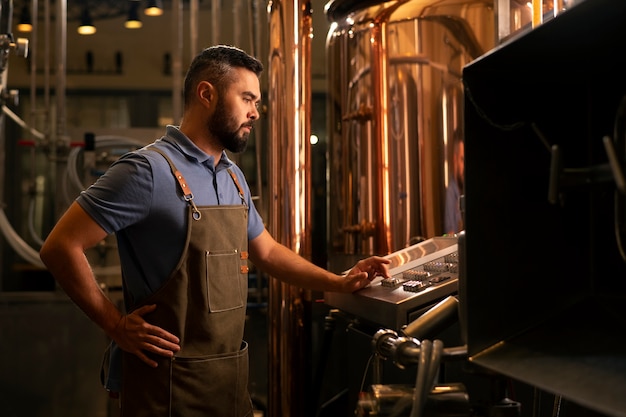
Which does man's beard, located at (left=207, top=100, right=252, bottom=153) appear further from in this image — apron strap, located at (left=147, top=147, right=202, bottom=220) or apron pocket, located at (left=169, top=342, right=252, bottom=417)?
apron pocket, located at (left=169, top=342, right=252, bottom=417)

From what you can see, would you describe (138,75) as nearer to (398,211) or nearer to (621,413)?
(398,211)

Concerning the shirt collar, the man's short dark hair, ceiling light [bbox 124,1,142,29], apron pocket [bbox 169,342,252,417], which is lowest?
apron pocket [bbox 169,342,252,417]

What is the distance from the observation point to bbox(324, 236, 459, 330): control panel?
167 centimetres

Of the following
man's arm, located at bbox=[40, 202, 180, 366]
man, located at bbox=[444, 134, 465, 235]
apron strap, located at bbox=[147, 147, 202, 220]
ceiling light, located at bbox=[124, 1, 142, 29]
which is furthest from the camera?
ceiling light, located at bbox=[124, 1, 142, 29]

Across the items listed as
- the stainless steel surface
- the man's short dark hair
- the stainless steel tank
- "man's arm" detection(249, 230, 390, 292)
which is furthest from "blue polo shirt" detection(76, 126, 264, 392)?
the stainless steel surface

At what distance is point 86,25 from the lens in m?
5.33

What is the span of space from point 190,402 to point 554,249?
108 cm

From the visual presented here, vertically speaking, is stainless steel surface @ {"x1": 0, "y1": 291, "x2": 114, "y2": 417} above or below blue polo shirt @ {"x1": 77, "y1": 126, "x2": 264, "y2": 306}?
below

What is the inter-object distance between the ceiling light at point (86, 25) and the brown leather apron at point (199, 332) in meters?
3.80

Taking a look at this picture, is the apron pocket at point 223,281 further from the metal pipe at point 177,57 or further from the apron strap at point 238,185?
the metal pipe at point 177,57

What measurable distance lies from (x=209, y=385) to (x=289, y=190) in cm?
98

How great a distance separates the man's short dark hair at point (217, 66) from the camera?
2.08m

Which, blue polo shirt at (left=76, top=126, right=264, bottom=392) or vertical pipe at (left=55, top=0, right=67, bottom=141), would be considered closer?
blue polo shirt at (left=76, top=126, right=264, bottom=392)

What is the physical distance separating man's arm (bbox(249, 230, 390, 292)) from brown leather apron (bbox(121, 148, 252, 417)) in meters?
0.25
